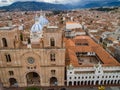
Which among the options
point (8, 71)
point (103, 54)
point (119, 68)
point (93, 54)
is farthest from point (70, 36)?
point (8, 71)

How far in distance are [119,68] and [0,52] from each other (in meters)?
42.5

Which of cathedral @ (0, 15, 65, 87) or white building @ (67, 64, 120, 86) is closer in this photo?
cathedral @ (0, 15, 65, 87)

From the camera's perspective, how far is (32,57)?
169 ft

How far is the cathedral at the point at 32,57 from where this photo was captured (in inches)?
1939

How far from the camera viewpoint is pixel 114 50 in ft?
246

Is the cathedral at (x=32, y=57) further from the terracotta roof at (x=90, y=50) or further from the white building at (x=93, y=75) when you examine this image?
the terracotta roof at (x=90, y=50)

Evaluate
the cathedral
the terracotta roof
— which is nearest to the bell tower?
the terracotta roof

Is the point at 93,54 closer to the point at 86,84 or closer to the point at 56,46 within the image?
the point at 86,84

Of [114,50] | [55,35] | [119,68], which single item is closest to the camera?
[55,35]

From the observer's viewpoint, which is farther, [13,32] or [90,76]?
[90,76]

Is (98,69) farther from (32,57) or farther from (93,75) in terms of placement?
(32,57)

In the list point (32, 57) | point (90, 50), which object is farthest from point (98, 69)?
point (32, 57)

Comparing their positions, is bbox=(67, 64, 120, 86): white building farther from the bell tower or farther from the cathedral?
the cathedral

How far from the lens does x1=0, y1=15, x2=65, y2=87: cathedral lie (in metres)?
49.2
